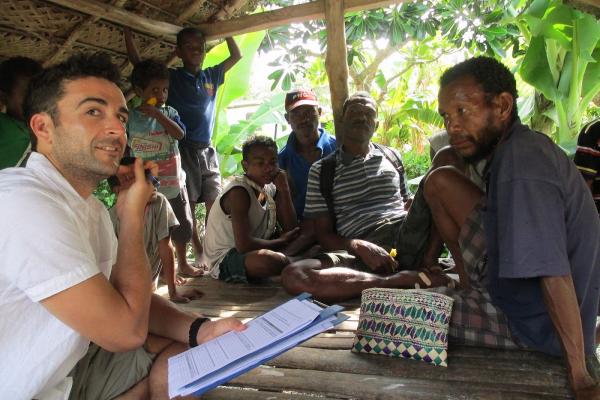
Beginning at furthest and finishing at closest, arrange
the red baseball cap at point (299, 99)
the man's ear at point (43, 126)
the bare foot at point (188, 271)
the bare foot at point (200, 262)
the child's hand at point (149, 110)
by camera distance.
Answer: the bare foot at point (200, 262) < the red baseball cap at point (299, 99) < the bare foot at point (188, 271) < the child's hand at point (149, 110) < the man's ear at point (43, 126)

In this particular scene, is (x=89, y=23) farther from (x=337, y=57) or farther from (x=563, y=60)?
(x=563, y=60)

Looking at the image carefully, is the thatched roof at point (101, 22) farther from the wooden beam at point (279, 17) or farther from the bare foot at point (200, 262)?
the bare foot at point (200, 262)

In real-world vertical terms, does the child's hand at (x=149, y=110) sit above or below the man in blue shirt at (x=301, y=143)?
above

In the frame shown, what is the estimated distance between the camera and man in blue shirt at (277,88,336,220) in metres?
3.49

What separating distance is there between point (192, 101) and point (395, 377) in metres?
2.91

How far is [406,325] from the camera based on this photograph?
67.3 inches

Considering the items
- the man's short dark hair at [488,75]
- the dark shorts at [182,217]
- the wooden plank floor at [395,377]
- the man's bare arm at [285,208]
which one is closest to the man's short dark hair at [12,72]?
the dark shorts at [182,217]

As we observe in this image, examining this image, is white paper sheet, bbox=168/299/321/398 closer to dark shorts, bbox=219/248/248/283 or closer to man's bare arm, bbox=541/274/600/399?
man's bare arm, bbox=541/274/600/399

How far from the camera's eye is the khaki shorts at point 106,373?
1319 millimetres

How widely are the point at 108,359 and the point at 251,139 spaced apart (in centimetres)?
190

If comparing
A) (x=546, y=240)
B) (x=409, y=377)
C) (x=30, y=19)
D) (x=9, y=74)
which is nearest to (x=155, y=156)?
(x=9, y=74)

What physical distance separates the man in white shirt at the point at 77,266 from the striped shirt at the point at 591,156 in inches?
85.1

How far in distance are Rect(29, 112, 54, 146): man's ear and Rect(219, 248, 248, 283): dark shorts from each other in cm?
174

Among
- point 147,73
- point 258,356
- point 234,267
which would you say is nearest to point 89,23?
point 147,73
